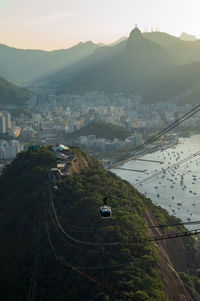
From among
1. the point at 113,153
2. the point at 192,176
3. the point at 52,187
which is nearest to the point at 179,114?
the point at 113,153

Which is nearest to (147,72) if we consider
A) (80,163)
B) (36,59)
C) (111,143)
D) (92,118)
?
(92,118)

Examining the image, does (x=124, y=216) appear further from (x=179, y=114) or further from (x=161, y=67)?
(x=161, y=67)

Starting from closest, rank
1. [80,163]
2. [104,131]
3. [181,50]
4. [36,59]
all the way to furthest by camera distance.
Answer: [80,163] → [104,131] → [181,50] → [36,59]

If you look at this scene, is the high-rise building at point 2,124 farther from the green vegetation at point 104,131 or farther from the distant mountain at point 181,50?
the distant mountain at point 181,50

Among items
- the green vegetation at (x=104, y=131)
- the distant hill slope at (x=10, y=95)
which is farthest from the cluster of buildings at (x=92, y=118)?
the distant hill slope at (x=10, y=95)

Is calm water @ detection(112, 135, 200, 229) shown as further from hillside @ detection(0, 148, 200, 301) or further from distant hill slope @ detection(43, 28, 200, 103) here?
distant hill slope @ detection(43, 28, 200, 103)

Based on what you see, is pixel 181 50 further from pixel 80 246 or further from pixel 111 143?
pixel 80 246

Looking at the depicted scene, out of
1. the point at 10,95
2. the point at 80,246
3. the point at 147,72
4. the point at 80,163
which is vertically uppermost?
the point at 147,72
